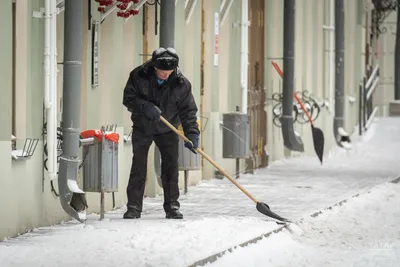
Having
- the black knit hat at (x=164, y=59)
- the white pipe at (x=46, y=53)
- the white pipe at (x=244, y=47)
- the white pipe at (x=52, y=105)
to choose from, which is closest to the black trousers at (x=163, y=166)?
the black knit hat at (x=164, y=59)

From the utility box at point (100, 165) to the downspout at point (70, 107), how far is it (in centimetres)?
53

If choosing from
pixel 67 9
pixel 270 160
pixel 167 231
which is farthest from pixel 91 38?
pixel 270 160

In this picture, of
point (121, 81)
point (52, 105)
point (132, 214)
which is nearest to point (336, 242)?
point (132, 214)

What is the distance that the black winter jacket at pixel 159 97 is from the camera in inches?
609

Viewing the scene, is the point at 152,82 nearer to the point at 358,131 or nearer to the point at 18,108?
the point at 18,108

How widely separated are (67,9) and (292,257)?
10.6 ft

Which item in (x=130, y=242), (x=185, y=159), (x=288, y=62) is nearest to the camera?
(x=130, y=242)

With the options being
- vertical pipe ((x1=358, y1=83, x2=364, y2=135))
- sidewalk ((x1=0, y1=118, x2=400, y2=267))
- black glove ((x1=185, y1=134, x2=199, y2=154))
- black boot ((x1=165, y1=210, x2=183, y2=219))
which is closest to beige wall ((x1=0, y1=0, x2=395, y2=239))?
sidewalk ((x1=0, y1=118, x2=400, y2=267))

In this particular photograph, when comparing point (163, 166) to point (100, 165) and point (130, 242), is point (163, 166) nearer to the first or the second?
point (100, 165)

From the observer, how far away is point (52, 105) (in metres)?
14.8

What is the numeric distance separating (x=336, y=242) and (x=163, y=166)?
6.54ft

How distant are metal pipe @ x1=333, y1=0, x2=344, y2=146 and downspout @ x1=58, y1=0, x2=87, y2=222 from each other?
17.9 metres

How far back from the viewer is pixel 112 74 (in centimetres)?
1759

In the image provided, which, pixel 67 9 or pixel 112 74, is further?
pixel 112 74
